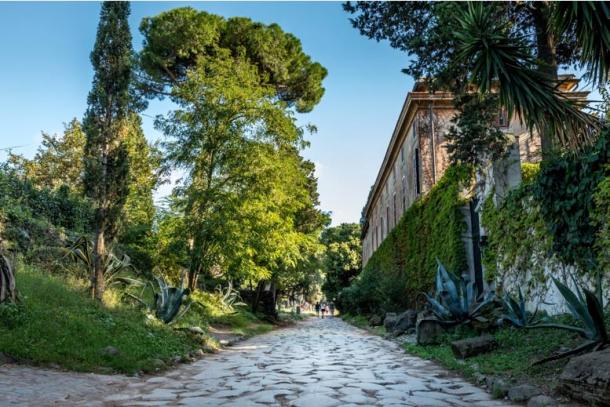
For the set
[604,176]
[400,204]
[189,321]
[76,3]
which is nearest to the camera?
[604,176]

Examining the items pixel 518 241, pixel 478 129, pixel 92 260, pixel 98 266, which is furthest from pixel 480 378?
pixel 92 260

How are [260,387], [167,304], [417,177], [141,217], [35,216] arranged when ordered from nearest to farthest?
[260,387]
[167,304]
[35,216]
[141,217]
[417,177]

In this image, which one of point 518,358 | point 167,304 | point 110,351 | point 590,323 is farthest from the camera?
point 167,304

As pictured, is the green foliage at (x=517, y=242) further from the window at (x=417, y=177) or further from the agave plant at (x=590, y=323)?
the window at (x=417, y=177)

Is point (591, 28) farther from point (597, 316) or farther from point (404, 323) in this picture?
point (404, 323)

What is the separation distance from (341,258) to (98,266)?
128 feet

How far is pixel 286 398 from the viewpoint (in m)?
4.13

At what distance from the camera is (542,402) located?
138 inches

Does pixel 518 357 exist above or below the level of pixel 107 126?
below

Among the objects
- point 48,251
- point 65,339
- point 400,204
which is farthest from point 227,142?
point 400,204

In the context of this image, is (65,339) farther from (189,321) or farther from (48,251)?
(48,251)

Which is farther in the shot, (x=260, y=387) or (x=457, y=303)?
(x=457, y=303)

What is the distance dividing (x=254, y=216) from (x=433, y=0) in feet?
25.4

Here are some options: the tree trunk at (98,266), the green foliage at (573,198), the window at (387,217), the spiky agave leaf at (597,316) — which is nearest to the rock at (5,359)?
the tree trunk at (98,266)
